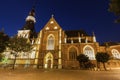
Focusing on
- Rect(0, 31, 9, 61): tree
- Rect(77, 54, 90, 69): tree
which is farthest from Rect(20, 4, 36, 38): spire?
Rect(77, 54, 90, 69): tree

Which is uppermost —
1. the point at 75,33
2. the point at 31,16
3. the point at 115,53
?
the point at 31,16

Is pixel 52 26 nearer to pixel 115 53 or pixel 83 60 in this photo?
pixel 83 60

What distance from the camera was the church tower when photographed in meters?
46.8

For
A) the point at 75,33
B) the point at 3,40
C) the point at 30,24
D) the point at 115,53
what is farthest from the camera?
the point at 30,24

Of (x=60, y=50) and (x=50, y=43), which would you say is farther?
(x=50, y=43)

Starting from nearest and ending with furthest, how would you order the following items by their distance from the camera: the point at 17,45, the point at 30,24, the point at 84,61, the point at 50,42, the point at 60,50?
the point at 17,45
the point at 84,61
the point at 60,50
the point at 50,42
the point at 30,24

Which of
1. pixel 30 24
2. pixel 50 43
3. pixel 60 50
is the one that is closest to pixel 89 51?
pixel 60 50

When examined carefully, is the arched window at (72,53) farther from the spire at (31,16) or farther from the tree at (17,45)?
the spire at (31,16)

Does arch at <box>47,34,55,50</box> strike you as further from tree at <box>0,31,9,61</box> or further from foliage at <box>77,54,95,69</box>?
tree at <box>0,31,9,61</box>

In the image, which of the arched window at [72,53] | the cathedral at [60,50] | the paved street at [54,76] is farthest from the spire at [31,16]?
the paved street at [54,76]

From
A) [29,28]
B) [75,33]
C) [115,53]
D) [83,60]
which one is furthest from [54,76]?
[29,28]

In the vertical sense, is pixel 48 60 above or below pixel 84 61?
above

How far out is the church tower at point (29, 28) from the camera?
46.8 meters

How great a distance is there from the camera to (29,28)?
49.1 meters
